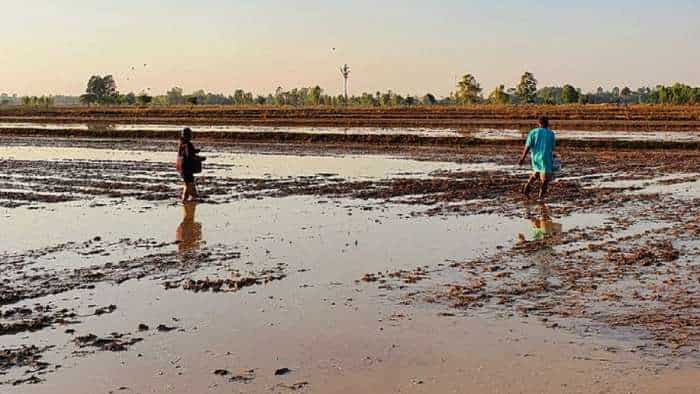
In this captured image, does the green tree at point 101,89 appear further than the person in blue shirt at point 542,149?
Yes

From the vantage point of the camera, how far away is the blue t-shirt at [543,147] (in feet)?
44.3

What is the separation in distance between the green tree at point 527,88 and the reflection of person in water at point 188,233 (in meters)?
97.5

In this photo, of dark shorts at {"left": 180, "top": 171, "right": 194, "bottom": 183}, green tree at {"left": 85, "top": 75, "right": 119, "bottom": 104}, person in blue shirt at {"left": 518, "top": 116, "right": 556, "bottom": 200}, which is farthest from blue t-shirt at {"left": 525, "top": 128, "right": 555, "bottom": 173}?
green tree at {"left": 85, "top": 75, "right": 119, "bottom": 104}

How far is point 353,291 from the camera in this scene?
7.61 m

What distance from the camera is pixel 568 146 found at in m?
27.2

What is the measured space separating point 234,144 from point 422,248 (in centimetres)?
2349

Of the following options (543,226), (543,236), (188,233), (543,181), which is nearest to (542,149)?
(543,181)

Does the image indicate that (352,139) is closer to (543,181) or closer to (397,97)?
(543,181)

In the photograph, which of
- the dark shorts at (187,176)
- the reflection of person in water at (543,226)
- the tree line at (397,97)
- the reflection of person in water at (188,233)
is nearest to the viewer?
the reflection of person in water at (188,233)

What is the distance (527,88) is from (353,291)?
10270 centimetres

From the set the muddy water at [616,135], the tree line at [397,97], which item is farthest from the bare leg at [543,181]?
the tree line at [397,97]

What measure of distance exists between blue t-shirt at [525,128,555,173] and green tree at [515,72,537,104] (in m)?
95.2

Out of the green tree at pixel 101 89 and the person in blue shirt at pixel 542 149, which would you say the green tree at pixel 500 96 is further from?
the person in blue shirt at pixel 542 149

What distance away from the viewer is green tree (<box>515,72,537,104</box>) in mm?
106000
